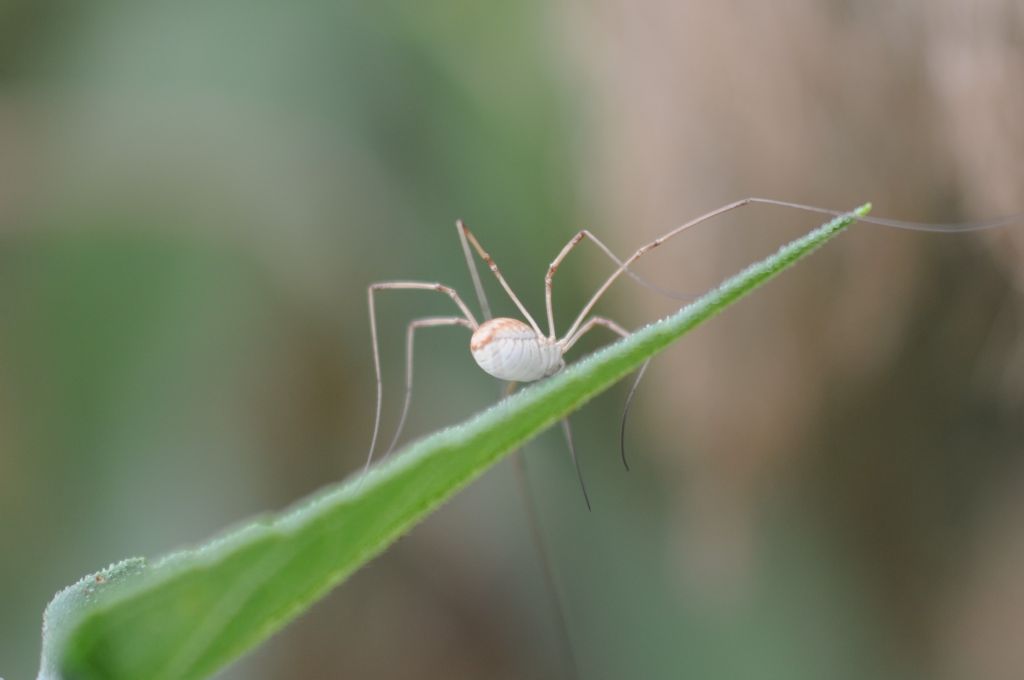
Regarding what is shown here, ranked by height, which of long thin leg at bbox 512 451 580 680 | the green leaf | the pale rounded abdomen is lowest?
long thin leg at bbox 512 451 580 680

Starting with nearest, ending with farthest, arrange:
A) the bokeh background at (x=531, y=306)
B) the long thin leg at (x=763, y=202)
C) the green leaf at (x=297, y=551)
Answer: the green leaf at (x=297, y=551), the long thin leg at (x=763, y=202), the bokeh background at (x=531, y=306)

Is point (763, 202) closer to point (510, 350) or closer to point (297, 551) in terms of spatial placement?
point (510, 350)

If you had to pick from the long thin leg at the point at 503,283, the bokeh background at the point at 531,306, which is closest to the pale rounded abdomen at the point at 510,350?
the long thin leg at the point at 503,283

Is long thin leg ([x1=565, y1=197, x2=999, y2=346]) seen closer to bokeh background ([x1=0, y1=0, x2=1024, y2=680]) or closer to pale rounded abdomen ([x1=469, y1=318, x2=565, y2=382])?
pale rounded abdomen ([x1=469, y1=318, x2=565, y2=382])

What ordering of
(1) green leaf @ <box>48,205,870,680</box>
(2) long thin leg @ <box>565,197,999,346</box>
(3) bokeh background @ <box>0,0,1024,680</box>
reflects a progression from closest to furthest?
1. (1) green leaf @ <box>48,205,870,680</box>
2. (2) long thin leg @ <box>565,197,999,346</box>
3. (3) bokeh background @ <box>0,0,1024,680</box>

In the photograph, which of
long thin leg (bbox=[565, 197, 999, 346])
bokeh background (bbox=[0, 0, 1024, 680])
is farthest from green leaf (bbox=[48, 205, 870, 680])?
bokeh background (bbox=[0, 0, 1024, 680])

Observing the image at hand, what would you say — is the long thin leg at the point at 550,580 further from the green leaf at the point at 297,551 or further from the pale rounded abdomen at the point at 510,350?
the green leaf at the point at 297,551

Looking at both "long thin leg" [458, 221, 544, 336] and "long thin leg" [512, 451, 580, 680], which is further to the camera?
"long thin leg" [512, 451, 580, 680]

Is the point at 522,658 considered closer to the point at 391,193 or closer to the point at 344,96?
the point at 391,193

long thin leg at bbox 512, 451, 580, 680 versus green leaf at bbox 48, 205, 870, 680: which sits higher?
Answer: green leaf at bbox 48, 205, 870, 680
